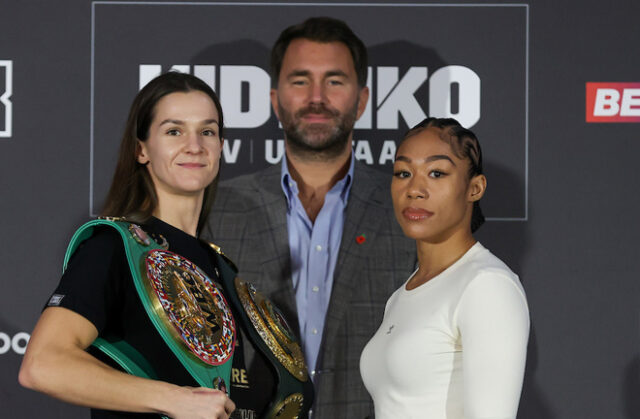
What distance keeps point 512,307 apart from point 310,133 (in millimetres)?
1479

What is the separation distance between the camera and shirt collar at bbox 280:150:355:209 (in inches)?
128

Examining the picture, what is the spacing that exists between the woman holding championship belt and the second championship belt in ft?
0.22

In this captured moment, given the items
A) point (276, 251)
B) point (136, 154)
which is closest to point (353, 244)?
point (276, 251)

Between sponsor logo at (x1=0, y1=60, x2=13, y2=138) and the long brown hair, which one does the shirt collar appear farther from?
sponsor logo at (x1=0, y1=60, x2=13, y2=138)

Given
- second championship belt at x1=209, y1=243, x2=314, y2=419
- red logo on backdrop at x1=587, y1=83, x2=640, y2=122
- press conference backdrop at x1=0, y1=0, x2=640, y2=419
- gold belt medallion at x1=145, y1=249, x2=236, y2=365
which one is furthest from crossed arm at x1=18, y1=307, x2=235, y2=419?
red logo on backdrop at x1=587, y1=83, x2=640, y2=122

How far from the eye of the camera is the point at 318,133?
3.18 meters

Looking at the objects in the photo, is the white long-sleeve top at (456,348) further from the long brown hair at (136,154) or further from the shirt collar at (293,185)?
the shirt collar at (293,185)

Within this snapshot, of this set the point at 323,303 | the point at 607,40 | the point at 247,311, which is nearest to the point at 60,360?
the point at 247,311

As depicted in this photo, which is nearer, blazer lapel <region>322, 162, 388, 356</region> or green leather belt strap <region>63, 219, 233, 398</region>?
green leather belt strap <region>63, 219, 233, 398</region>

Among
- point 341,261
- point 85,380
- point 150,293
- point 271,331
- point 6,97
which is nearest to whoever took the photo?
point 85,380

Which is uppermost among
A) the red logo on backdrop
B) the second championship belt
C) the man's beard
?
the red logo on backdrop

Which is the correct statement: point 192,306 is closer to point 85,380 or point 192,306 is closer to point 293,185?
point 85,380

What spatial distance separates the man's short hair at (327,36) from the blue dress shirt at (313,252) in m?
0.40

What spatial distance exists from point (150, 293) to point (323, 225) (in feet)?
4.43
